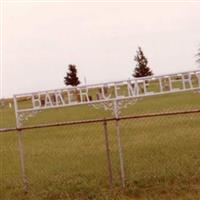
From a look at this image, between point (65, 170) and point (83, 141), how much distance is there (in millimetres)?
5096

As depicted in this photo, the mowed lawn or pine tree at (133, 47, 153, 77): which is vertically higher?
pine tree at (133, 47, 153, 77)

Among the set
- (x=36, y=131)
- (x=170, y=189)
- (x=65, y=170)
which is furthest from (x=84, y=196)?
(x=36, y=131)

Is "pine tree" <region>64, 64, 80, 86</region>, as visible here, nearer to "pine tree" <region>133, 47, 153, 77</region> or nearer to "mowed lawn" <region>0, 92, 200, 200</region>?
"pine tree" <region>133, 47, 153, 77</region>

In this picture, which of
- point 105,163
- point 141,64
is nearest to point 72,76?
point 141,64

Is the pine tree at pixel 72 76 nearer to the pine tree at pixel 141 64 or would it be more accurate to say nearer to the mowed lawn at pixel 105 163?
the pine tree at pixel 141 64

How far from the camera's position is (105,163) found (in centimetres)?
1253

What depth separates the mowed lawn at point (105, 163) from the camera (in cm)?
947

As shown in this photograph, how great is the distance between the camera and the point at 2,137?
22234 millimetres

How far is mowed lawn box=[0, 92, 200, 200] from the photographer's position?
31.1 feet

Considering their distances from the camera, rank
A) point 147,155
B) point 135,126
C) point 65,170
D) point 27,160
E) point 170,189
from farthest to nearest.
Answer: point 135,126 < point 27,160 < point 147,155 < point 65,170 < point 170,189

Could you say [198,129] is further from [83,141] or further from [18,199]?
[18,199]

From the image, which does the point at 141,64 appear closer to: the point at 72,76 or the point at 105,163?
the point at 72,76

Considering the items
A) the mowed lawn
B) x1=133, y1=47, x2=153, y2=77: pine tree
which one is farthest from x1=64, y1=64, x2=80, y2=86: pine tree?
the mowed lawn

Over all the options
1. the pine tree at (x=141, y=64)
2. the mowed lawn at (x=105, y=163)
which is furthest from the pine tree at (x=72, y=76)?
the mowed lawn at (x=105, y=163)
